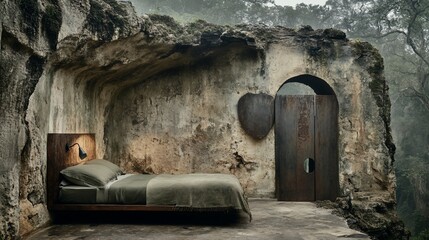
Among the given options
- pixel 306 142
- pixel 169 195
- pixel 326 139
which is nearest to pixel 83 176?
pixel 169 195

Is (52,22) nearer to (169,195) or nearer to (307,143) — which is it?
(169,195)

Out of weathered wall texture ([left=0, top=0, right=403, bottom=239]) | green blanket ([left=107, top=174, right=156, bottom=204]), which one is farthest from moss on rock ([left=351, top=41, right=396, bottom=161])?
green blanket ([left=107, top=174, right=156, bottom=204])

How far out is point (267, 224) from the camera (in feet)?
17.3

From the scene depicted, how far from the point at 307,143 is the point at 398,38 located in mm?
18459

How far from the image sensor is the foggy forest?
1653 centimetres

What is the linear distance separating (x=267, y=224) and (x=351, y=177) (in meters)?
2.78

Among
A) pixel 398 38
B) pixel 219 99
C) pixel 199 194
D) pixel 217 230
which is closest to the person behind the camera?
pixel 217 230

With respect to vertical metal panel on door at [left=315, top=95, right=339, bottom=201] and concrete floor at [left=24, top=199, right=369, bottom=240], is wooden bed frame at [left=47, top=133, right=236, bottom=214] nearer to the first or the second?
concrete floor at [left=24, top=199, right=369, bottom=240]

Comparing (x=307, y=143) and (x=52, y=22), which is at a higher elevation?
(x=52, y=22)

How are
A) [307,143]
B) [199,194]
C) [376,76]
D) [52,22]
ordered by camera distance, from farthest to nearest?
Result: [307,143]
[376,76]
[199,194]
[52,22]

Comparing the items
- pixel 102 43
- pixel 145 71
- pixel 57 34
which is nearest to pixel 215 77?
pixel 145 71

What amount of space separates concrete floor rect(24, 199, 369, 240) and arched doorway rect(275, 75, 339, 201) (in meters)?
1.68

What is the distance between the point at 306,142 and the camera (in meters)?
7.53

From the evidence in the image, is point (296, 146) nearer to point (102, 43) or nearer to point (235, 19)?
point (102, 43)
